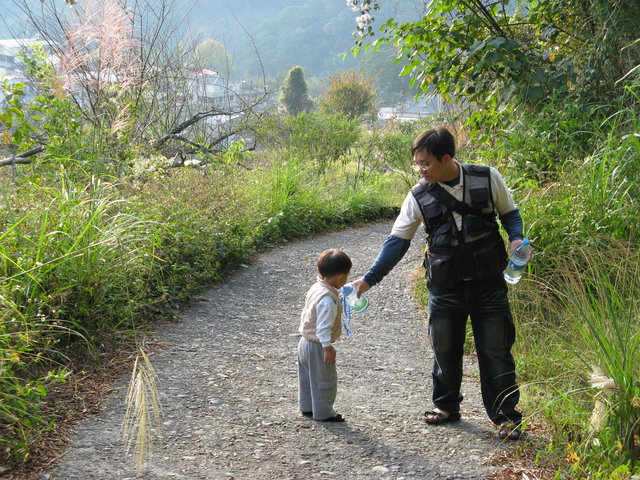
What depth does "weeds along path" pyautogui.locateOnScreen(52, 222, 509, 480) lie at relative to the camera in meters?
3.56

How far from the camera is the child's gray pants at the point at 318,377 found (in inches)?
162

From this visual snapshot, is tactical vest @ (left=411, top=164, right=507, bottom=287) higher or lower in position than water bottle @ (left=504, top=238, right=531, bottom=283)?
higher

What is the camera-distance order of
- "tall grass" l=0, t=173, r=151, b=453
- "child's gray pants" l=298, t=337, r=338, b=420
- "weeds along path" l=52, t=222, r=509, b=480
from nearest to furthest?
"weeds along path" l=52, t=222, r=509, b=480 → "tall grass" l=0, t=173, r=151, b=453 → "child's gray pants" l=298, t=337, r=338, b=420

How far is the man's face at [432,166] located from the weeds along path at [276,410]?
1.46m

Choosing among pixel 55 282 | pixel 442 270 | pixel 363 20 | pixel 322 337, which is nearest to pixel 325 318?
pixel 322 337

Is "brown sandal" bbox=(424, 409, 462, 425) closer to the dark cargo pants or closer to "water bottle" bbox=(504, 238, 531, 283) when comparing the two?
the dark cargo pants

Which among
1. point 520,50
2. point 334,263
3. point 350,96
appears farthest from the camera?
point 350,96

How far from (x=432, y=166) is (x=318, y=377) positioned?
1.40m

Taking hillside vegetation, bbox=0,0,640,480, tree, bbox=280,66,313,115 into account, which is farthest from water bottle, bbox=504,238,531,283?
tree, bbox=280,66,313,115

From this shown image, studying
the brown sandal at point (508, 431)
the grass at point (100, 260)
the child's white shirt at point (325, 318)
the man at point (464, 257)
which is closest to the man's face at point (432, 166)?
the man at point (464, 257)

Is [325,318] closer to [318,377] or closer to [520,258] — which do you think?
[318,377]

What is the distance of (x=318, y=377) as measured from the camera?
162 inches

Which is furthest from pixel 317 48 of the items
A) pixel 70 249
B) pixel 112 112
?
pixel 70 249

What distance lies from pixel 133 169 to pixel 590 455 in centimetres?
591
